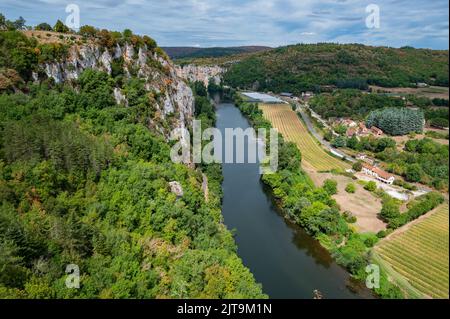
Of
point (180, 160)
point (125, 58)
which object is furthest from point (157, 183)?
point (125, 58)

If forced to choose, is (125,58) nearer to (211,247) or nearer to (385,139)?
(211,247)

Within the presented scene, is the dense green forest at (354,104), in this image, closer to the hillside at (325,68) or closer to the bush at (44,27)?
the hillside at (325,68)

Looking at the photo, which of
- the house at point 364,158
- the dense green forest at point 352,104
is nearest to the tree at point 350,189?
the house at point 364,158

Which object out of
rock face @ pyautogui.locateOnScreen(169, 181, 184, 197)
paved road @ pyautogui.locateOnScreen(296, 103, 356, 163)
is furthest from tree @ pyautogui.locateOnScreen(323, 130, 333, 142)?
rock face @ pyautogui.locateOnScreen(169, 181, 184, 197)

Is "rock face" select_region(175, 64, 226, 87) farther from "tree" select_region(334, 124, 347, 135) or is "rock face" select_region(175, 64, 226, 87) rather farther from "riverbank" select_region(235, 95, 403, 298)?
"riverbank" select_region(235, 95, 403, 298)

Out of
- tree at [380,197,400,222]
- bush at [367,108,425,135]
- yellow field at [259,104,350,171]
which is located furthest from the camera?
bush at [367,108,425,135]

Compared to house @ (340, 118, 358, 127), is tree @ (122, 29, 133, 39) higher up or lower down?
higher up

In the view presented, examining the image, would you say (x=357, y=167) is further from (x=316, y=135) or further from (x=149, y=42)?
(x=149, y=42)
